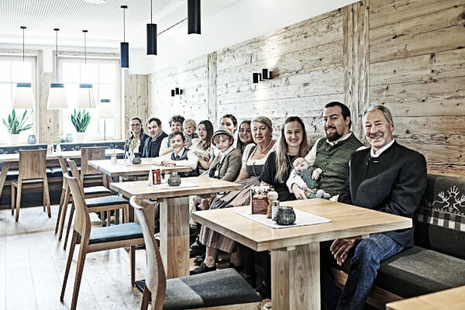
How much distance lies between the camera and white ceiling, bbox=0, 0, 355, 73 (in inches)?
210

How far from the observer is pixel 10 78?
8.98m

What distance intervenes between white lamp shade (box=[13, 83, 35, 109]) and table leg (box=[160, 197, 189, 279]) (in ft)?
17.2

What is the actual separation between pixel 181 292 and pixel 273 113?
136 inches

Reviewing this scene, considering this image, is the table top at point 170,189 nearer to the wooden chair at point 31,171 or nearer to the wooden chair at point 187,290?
the wooden chair at point 187,290

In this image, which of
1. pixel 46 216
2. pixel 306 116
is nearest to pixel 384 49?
pixel 306 116

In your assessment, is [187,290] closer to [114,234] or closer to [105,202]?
[114,234]

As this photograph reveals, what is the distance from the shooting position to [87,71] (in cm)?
962

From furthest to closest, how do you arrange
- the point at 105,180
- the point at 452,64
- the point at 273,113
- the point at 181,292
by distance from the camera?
the point at 105,180
the point at 273,113
the point at 452,64
the point at 181,292

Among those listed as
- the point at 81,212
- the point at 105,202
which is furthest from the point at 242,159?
the point at 81,212

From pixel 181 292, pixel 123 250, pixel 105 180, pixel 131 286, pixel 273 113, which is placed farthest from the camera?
pixel 105 180

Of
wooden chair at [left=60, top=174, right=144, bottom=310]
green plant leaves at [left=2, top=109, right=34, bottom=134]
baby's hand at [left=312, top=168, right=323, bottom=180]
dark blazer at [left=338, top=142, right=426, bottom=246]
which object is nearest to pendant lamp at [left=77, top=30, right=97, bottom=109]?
green plant leaves at [left=2, top=109, right=34, bottom=134]

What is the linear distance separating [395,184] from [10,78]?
A: 27.1 ft

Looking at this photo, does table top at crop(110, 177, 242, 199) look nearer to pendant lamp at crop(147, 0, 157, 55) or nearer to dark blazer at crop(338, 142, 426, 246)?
dark blazer at crop(338, 142, 426, 246)

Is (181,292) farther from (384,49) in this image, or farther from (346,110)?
(384,49)
